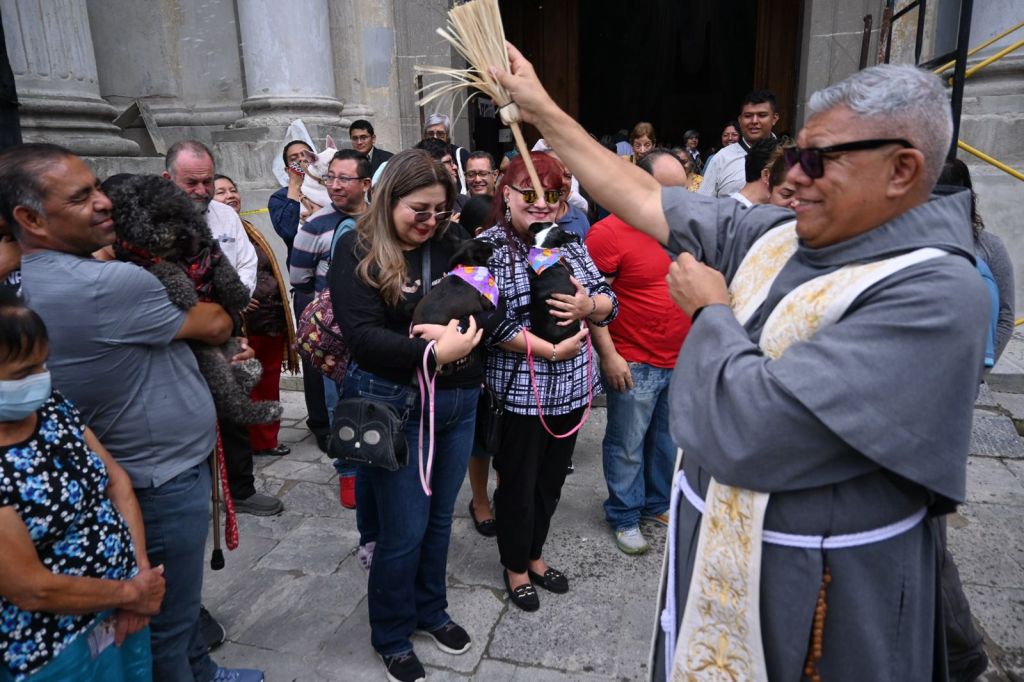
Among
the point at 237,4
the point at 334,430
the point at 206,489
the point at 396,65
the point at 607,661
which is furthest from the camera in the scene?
the point at 396,65

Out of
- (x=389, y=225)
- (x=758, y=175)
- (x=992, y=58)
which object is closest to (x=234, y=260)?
(x=389, y=225)

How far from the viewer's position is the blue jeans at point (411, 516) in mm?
2488

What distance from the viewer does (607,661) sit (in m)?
2.74

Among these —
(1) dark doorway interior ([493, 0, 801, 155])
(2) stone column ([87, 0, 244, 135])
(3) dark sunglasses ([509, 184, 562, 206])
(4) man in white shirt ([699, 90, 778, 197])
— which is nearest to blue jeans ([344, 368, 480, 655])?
(3) dark sunglasses ([509, 184, 562, 206])

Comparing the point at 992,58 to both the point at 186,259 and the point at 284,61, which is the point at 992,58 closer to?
the point at 186,259

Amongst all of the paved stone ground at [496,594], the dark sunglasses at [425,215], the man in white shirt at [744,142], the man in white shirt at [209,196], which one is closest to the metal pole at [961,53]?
the man in white shirt at [744,142]

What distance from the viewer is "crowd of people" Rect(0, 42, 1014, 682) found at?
4.21ft

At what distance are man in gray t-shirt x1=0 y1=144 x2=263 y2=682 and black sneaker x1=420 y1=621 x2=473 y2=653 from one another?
3.13 feet

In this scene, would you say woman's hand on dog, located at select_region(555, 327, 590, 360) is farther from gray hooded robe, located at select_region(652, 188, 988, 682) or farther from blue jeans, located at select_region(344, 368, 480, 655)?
gray hooded robe, located at select_region(652, 188, 988, 682)

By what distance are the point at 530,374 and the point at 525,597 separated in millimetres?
1043

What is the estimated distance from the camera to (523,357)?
2.90 metres

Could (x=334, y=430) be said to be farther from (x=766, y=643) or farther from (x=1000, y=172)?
(x=1000, y=172)

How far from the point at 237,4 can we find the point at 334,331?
6.26m

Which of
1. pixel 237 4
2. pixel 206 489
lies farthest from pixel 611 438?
→ pixel 237 4
